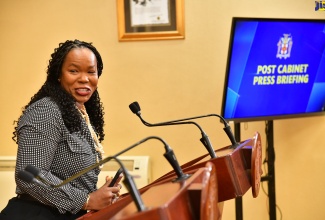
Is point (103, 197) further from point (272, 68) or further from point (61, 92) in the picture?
point (272, 68)

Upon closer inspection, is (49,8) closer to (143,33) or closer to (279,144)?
(143,33)

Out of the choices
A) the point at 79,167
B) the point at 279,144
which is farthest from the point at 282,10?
the point at 79,167

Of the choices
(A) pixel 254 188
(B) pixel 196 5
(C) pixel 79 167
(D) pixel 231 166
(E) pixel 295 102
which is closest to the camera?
(D) pixel 231 166

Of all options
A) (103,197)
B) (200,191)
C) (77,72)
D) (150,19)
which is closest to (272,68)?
(150,19)

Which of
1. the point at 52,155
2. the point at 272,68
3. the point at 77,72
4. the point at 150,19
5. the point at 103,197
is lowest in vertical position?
the point at 103,197


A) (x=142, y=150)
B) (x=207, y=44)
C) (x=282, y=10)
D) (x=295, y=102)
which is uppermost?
(x=282, y=10)

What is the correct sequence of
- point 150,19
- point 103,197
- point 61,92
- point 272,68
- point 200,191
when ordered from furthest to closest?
point 150,19 → point 272,68 → point 61,92 → point 103,197 → point 200,191

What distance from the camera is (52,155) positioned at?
4.96ft

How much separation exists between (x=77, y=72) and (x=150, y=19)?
157cm

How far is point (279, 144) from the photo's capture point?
10.8 ft

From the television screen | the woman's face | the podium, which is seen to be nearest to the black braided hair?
the woman's face

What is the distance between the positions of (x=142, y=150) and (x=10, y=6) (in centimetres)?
142

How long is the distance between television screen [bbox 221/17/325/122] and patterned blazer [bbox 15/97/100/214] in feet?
4.30

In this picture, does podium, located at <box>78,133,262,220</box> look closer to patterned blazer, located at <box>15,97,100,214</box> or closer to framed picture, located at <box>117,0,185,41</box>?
patterned blazer, located at <box>15,97,100,214</box>
